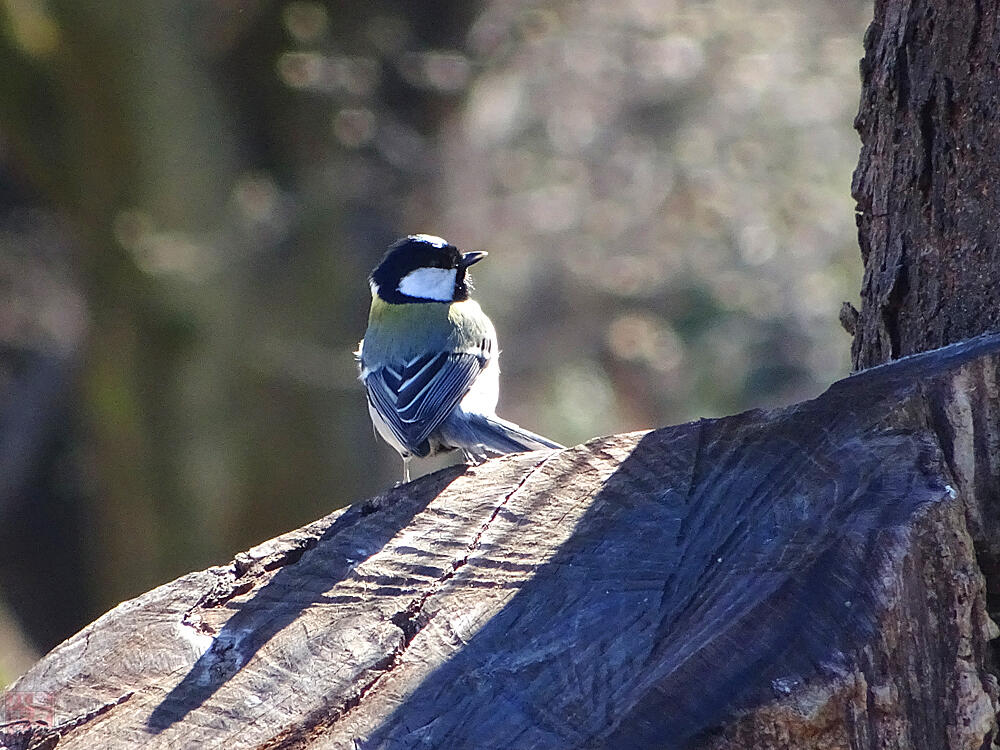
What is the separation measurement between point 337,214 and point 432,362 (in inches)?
126

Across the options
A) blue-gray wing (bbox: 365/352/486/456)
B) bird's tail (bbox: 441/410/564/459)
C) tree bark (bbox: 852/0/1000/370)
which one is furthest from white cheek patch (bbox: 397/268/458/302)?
tree bark (bbox: 852/0/1000/370)

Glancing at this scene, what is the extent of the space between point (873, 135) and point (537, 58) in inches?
211

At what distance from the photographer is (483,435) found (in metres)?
3.57

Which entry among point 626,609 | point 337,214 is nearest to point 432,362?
point 626,609

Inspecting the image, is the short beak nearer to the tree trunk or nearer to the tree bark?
the tree bark

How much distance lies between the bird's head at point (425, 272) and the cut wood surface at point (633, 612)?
2.58 meters

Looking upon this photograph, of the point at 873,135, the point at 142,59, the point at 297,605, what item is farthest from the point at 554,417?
the point at 297,605

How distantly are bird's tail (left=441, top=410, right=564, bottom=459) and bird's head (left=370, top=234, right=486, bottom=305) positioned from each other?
94 cm

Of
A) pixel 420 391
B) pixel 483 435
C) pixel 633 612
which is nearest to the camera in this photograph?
pixel 633 612

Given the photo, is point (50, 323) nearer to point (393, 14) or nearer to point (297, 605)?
point (393, 14)

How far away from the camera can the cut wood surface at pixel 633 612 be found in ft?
4.66

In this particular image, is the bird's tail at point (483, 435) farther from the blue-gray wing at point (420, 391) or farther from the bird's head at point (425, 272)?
the bird's head at point (425, 272)

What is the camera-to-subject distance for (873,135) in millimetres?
2447

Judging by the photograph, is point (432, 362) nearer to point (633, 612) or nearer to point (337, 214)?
point (633, 612)
